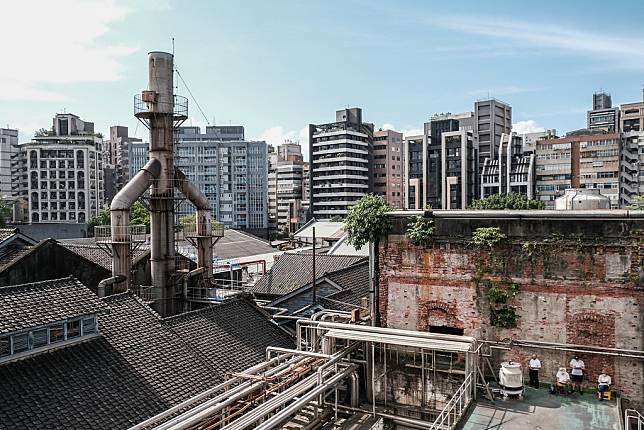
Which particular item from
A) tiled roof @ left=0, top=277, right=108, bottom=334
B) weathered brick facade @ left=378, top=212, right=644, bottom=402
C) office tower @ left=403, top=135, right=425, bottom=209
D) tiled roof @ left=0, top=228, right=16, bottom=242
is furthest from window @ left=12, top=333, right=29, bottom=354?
office tower @ left=403, top=135, right=425, bottom=209

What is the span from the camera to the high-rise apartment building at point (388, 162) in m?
109

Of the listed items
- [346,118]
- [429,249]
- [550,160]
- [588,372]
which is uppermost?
[346,118]

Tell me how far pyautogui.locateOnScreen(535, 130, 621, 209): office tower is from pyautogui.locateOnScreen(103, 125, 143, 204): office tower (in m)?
88.5

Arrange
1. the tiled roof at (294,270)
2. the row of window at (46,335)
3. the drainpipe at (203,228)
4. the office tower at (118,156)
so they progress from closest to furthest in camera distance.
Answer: the row of window at (46,335) → the drainpipe at (203,228) → the tiled roof at (294,270) → the office tower at (118,156)

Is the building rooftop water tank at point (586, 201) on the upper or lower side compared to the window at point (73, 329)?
upper

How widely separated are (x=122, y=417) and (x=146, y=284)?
56.5 ft

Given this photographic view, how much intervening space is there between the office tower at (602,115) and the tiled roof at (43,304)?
123 meters

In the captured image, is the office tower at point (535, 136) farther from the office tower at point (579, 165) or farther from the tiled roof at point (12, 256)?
the tiled roof at point (12, 256)

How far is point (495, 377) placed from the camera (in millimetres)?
15336

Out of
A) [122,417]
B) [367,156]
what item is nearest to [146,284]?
[122,417]

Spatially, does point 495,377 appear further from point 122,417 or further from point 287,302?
point 287,302

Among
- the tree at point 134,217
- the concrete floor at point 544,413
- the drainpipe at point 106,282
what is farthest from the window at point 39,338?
the tree at point 134,217

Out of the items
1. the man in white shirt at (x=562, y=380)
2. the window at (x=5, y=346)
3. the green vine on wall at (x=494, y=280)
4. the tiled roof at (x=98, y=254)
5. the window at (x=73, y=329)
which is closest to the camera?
the window at (x=5, y=346)

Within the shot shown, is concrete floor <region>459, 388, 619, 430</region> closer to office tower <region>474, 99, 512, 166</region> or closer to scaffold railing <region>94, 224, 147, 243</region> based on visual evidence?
scaffold railing <region>94, 224, 147, 243</region>
